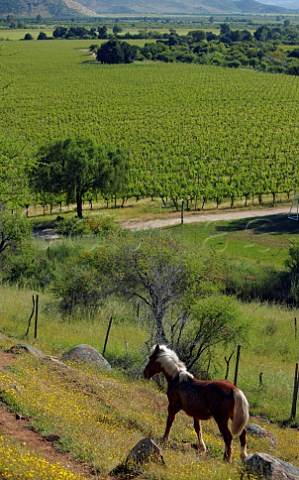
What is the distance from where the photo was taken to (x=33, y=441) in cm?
1121

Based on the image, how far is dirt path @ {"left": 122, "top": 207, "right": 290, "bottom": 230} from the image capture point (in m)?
43.5

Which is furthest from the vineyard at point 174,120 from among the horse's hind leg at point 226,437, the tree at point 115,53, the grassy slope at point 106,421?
the horse's hind leg at point 226,437

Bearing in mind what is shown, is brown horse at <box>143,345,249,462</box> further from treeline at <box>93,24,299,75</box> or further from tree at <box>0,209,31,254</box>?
treeline at <box>93,24,299,75</box>

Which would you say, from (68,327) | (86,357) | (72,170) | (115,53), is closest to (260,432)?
(86,357)

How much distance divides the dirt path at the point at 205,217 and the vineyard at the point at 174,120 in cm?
252

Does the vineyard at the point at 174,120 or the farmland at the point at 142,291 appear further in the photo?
the vineyard at the point at 174,120

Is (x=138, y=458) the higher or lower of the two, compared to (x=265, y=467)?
higher

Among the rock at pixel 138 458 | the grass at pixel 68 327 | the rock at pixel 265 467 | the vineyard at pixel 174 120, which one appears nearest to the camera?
the rock at pixel 138 458

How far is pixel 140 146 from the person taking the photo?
6850 cm

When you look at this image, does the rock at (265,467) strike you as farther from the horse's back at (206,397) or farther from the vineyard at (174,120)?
the vineyard at (174,120)

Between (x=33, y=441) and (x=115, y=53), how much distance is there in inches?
5975

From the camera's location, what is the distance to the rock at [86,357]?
56.4 feet

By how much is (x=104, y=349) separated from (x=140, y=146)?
1969 inches

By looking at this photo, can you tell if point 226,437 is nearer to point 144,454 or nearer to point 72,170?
point 144,454
